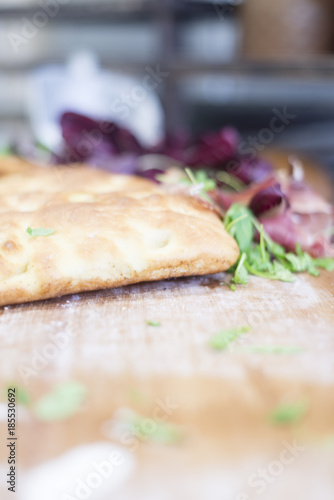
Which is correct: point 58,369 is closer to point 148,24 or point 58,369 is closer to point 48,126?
point 48,126

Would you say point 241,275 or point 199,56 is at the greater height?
point 199,56

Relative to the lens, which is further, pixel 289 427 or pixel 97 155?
pixel 97 155

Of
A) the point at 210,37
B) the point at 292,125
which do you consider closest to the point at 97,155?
the point at 292,125
